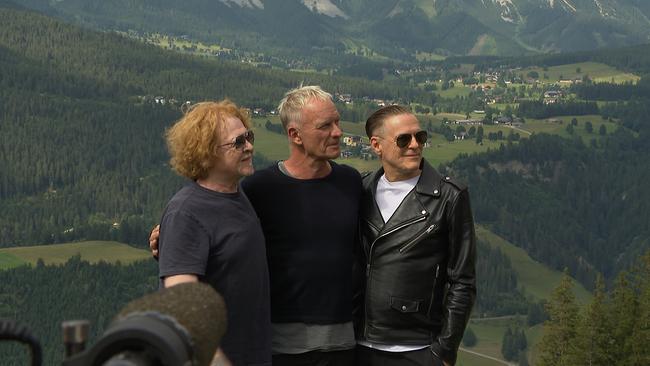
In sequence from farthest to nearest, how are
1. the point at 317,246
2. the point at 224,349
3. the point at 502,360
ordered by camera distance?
the point at 502,360 < the point at 317,246 < the point at 224,349

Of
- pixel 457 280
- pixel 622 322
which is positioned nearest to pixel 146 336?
pixel 457 280

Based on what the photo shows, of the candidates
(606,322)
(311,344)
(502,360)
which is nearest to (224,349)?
(311,344)

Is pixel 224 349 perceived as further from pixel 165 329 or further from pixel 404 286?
pixel 165 329

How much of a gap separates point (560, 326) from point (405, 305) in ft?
176

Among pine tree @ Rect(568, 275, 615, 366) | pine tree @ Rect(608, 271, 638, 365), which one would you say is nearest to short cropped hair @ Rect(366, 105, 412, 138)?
pine tree @ Rect(608, 271, 638, 365)

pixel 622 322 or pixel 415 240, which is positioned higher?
pixel 415 240

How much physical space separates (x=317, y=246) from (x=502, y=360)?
595ft

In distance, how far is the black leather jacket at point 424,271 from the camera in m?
11.3

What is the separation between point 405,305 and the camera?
11.3 meters

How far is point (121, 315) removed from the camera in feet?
13.8

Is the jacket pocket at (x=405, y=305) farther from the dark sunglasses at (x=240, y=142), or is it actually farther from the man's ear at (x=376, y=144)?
the dark sunglasses at (x=240, y=142)

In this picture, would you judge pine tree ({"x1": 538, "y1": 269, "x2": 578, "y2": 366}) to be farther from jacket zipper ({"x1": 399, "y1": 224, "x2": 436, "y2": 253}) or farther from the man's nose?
the man's nose

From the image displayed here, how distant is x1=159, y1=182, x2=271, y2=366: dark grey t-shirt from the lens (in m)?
9.12

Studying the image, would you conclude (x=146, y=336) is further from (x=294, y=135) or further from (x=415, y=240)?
(x=415, y=240)
